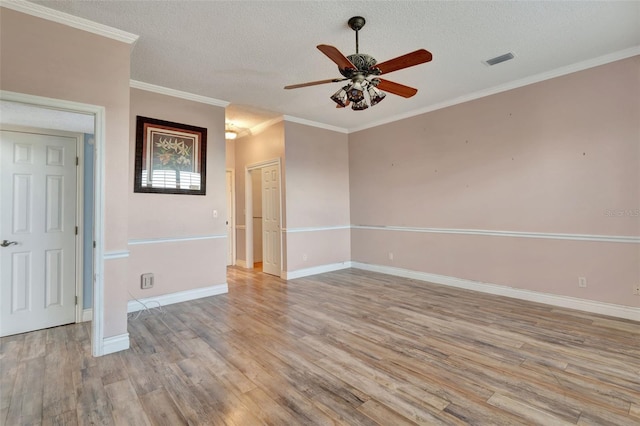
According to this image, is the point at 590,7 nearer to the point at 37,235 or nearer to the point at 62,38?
the point at 62,38

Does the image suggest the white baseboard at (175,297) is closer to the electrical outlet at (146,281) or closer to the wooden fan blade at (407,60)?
the electrical outlet at (146,281)

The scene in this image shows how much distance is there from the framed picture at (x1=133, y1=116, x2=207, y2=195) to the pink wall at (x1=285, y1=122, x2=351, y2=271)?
5.09ft

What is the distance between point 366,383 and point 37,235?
11.5 ft

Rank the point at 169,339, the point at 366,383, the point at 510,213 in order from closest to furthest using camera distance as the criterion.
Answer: the point at 366,383 → the point at 169,339 → the point at 510,213

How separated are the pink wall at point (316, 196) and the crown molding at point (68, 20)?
285cm

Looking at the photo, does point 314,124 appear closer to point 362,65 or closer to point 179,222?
point 179,222

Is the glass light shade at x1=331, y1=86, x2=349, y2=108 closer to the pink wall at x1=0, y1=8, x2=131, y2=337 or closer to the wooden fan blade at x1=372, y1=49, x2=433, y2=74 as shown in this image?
the wooden fan blade at x1=372, y1=49, x2=433, y2=74

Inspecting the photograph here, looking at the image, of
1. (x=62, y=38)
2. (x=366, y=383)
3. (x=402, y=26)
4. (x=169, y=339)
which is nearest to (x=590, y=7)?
(x=402, y=26)

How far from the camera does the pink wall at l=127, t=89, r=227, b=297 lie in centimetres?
372

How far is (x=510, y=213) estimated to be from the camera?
4.02 metres

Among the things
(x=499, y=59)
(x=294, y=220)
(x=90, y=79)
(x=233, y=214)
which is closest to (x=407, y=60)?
(x=499, y=59)

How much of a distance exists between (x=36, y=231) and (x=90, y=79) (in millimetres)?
1714

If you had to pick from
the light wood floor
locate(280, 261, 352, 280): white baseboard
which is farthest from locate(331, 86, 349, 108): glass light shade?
locate(280, 261, 352, 280): white baseboard

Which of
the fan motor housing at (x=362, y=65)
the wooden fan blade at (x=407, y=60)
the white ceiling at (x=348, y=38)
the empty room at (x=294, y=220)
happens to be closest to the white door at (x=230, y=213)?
the empty room at (x=294, y=220)
